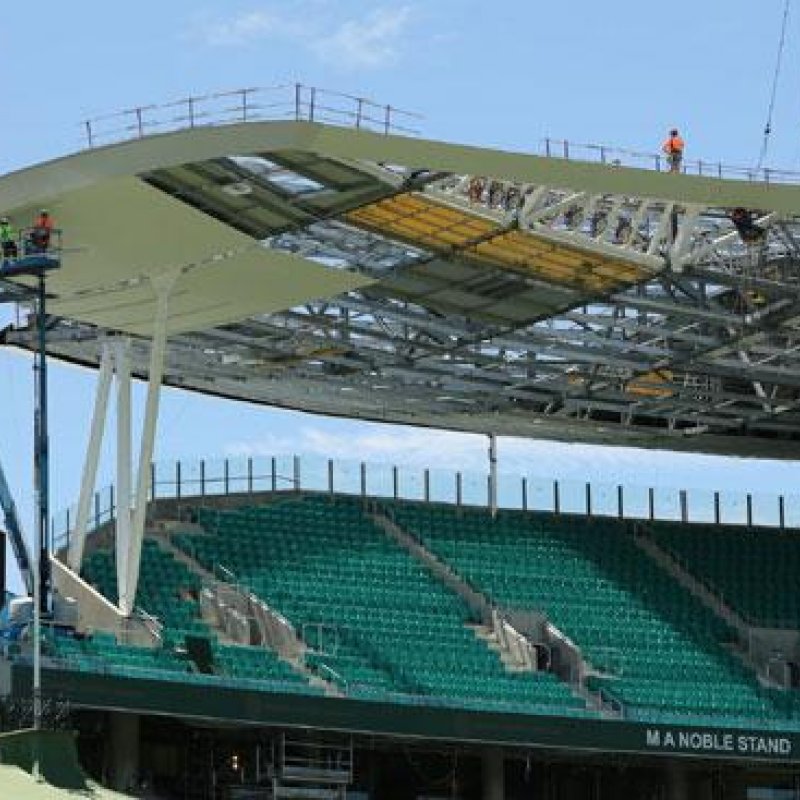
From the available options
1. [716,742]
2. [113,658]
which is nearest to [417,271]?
[113,658]

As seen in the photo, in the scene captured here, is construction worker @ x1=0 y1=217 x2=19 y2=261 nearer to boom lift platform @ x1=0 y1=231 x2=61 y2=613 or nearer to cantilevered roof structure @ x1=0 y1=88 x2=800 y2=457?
boom lift platform @ x1=0 y1=231 x2=61 y2=613

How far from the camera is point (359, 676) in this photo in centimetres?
5588

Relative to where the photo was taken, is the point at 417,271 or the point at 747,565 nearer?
the point at 417,271

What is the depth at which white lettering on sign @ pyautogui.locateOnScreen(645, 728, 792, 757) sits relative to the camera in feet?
185

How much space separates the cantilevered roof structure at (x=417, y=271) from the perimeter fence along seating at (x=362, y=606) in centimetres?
363

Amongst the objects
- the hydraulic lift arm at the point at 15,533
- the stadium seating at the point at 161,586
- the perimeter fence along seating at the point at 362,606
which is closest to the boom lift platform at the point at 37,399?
the hydraulic lift arm at the point at 15,533

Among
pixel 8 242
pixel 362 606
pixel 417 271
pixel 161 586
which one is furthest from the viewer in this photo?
pixel 362 606

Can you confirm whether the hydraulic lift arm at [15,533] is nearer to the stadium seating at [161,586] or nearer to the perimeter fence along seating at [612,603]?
the stadium seating at [161,586]

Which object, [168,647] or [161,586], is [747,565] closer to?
[161,586]

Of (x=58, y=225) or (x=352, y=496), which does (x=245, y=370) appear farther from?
(x=58, y=225)

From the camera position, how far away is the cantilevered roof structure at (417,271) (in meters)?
48.7

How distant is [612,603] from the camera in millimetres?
64688

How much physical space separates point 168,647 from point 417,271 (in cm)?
926

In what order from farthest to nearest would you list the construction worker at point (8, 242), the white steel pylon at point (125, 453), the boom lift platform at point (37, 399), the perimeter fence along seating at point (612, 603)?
the perimeter fence along seating at point (612, 603), the white steel pylon at point (125, 453), the construction worker at point (8, 242), the boom lift platform at point (37, 399)
